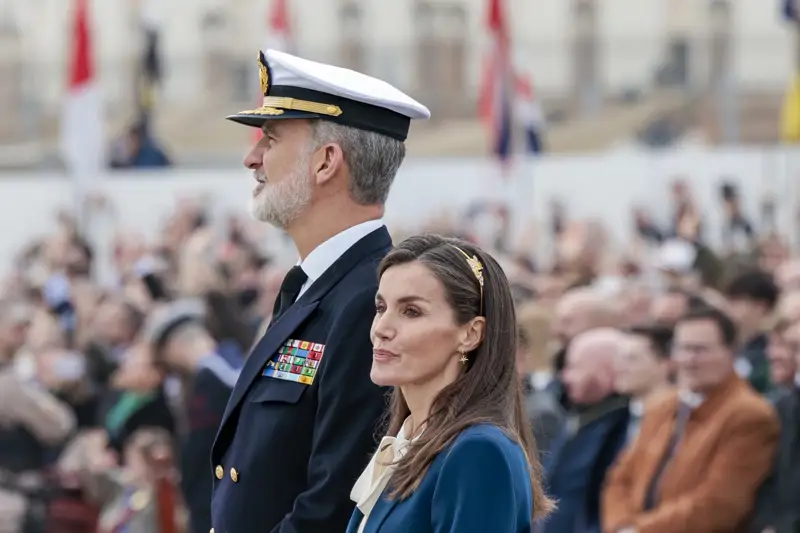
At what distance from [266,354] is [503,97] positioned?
12276mm

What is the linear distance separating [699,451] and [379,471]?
3.27m

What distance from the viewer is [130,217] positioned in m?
17.2

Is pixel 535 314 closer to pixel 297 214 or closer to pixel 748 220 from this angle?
pixel 297 214

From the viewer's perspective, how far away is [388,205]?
1797cm

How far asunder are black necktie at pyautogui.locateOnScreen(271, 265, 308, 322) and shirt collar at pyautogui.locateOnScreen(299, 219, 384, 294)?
0.12 ft

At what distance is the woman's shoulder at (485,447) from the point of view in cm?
369

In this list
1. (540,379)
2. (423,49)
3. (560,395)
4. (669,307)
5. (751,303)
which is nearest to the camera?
(560,395)

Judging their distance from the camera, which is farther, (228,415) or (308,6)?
(308,6)

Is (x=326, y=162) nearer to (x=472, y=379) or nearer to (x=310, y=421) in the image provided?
(x=310, y=421)

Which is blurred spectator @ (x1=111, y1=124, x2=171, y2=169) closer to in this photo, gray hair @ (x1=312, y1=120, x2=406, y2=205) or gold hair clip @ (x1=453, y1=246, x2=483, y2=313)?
gray hair @ (x1=312, y1=120, x2=406, y2=205)

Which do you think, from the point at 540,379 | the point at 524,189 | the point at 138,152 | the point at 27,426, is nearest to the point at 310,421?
the point at 540,379

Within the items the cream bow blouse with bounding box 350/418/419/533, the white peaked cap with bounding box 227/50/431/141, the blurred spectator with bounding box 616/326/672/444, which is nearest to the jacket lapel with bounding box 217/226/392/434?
the white peaked cap with bounding box 227/50/431/141

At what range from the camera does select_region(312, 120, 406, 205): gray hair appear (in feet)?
14.7

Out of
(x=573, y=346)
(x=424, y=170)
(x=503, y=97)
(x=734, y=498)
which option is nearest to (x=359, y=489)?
(x=734, y=498)
